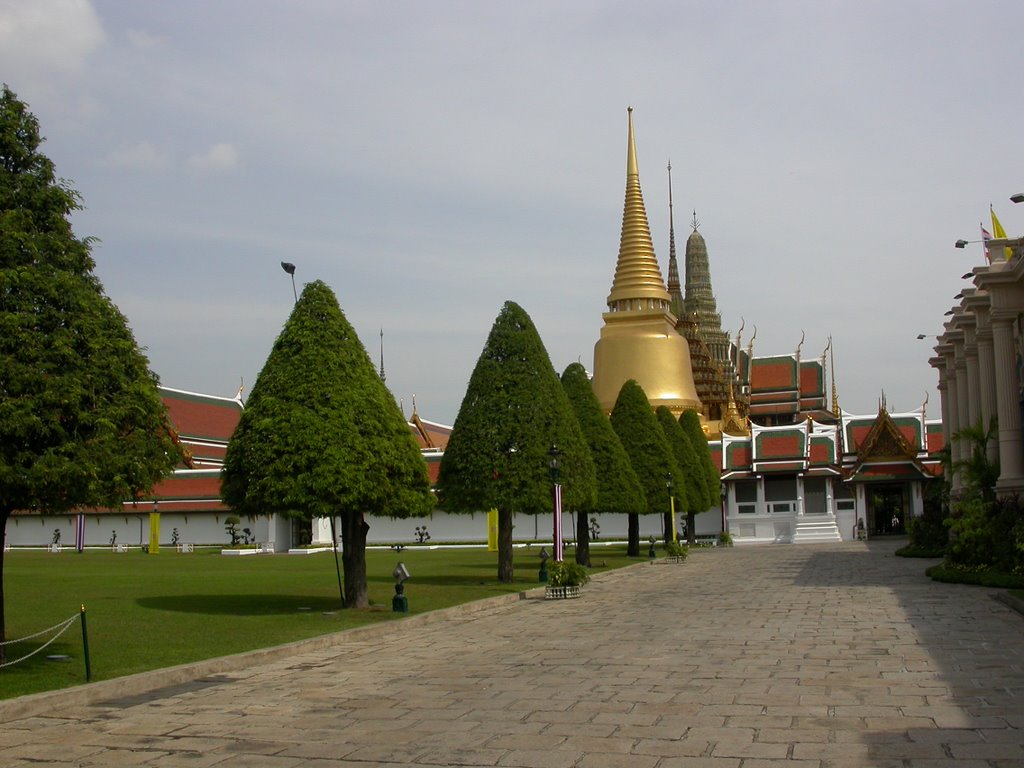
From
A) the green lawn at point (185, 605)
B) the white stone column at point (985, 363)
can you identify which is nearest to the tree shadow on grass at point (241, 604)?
the green lawn at point (185, 605)

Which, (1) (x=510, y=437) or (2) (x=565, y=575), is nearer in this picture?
(2) (x=565, y=575)

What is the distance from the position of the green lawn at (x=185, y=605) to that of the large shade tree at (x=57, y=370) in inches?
64.2

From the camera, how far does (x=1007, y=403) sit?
86.2 ft

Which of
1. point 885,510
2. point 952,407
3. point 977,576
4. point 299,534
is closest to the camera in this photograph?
point 977,576

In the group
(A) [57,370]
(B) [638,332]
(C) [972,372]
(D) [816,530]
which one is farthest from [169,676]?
(B) [638,332]

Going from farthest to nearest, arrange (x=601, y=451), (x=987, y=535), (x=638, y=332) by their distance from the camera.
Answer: (x=638, y=332)
(x=601, y=451)
(x=987, y=535)

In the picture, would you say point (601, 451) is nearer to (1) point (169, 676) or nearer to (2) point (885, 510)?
(1) point (169, 676)

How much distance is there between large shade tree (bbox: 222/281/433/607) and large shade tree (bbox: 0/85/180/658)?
5.05 metres

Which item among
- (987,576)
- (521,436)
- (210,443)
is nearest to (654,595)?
(521,436)

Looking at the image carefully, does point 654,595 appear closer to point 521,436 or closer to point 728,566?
point 521,436

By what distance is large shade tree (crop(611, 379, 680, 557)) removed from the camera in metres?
36.9

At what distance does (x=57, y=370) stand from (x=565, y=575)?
13.2 metres

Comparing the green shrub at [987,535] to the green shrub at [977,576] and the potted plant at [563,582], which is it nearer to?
the green shrub at [977,576]

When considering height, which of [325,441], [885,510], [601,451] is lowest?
[885,510]
